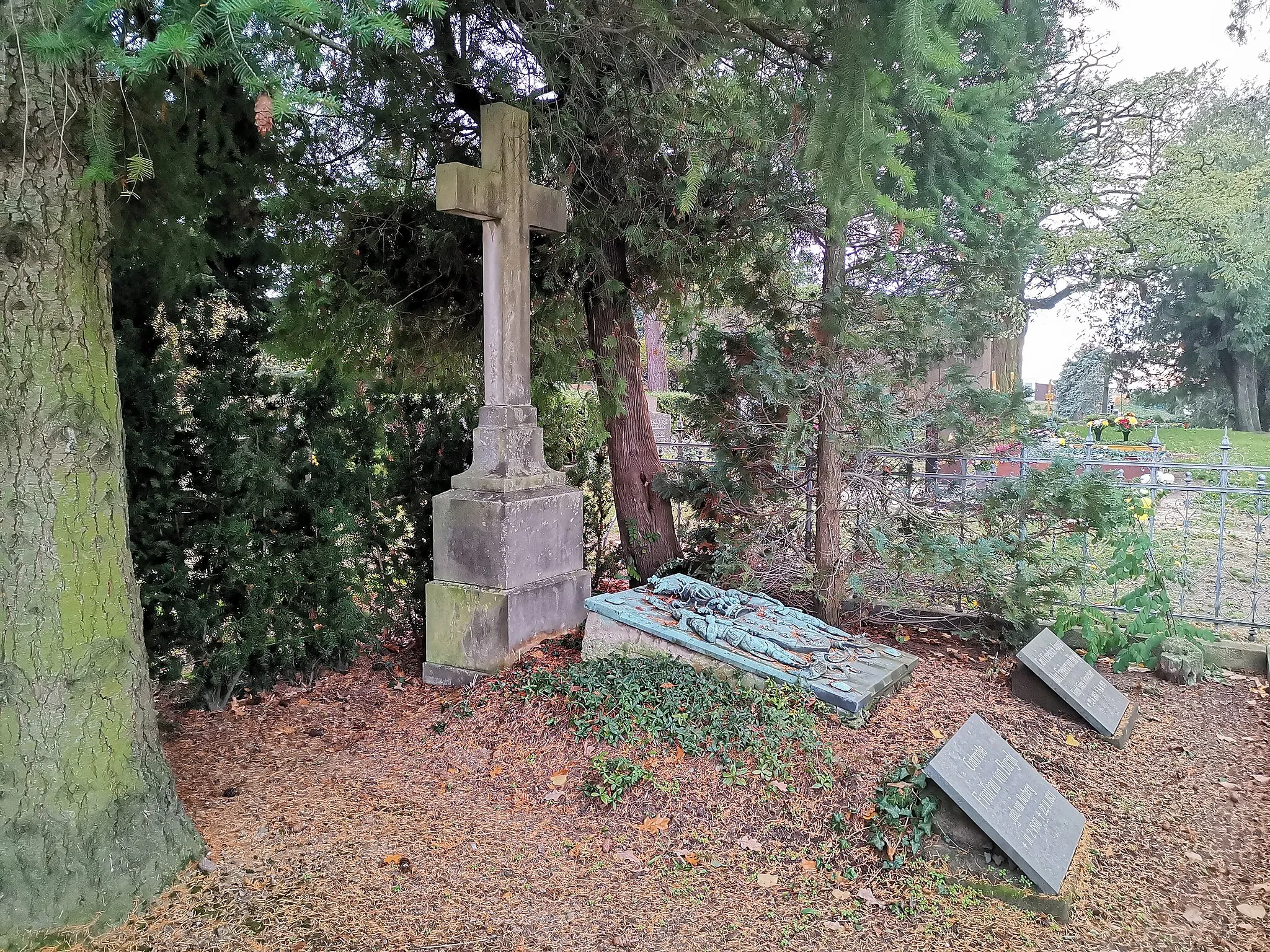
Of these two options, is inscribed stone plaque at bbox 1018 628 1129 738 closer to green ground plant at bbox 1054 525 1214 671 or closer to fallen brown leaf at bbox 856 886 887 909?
green ground plant at bbox 1054 525 1214 671

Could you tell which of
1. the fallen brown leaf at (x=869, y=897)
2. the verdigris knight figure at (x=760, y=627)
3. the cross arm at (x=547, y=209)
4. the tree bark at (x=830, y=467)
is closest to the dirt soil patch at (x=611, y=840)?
the fallen brown leaf at (x=869, y=897)

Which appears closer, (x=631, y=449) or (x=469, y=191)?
(x=469, y=191)

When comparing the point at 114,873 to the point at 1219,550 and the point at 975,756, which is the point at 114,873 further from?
the point at 1219,550

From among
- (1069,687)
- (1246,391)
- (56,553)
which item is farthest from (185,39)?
(1246,391)

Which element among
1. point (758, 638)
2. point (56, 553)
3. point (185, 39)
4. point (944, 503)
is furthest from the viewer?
point (944, 503)

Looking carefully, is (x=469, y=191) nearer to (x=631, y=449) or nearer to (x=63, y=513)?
(x=631, y=449)

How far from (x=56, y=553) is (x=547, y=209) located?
10.6 feet

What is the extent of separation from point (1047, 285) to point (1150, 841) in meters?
18.0

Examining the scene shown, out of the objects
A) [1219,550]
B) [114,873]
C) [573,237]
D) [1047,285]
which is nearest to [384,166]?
[573,237]

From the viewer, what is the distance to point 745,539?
18.2 feet

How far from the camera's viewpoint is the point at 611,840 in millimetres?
3180

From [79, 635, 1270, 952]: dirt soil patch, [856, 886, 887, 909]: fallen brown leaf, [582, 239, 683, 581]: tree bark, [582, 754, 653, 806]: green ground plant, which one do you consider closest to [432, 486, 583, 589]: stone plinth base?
[79, 635, 1270, 952]: dirt soil patch

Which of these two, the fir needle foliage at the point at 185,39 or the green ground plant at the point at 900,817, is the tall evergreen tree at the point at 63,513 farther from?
the green ground plant at the point at 900,817

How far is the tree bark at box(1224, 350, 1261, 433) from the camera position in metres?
25.0
